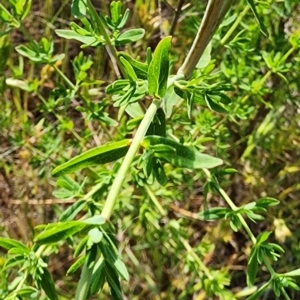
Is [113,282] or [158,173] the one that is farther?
[158,173]

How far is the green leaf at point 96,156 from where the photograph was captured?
847mm

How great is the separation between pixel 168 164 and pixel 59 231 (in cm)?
86

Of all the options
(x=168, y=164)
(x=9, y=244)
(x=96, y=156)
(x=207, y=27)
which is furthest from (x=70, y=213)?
(x=168, y=164)

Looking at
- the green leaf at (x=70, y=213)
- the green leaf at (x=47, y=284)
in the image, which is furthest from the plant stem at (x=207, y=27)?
the green leaf at (x=47, y=284)

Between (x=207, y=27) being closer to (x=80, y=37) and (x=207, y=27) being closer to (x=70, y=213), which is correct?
(x=80, y=37)

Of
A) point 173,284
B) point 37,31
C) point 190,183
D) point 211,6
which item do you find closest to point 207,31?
point 211,6

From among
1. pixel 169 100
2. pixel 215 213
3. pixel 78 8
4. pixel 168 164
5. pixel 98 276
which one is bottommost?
pixel 168 164

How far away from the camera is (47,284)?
100cm

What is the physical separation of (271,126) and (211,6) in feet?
3.31

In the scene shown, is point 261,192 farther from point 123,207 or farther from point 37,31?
point 37,31

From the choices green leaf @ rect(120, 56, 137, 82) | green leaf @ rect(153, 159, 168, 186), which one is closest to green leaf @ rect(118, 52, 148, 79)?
green leaf @ rect(120, 56, 137, 82)

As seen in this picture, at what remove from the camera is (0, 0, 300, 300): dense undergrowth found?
151 centimetres

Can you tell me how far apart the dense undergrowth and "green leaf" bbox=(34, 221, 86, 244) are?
490 mm

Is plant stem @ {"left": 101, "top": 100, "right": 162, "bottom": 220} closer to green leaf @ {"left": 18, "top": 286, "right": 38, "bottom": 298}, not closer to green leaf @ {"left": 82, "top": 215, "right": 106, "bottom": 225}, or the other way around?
green leaf @ {"left": 82, "top": 215, "right": 106, "bottom": 225}
